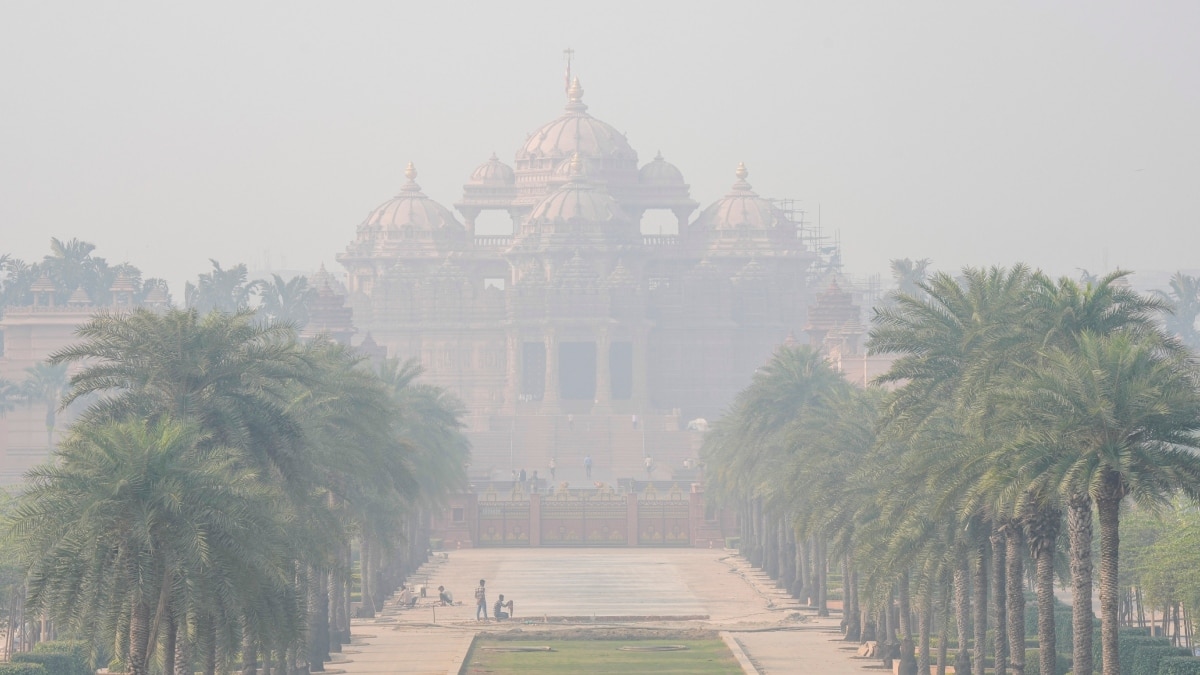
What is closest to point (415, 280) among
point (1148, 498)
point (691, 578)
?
point (691, 578)

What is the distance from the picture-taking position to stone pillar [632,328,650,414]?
5792 inches

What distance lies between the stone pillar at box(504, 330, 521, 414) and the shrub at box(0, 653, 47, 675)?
348 feet

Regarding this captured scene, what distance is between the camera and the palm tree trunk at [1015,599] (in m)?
39.5

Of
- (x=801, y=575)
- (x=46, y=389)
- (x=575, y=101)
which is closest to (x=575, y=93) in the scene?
(x=575, y=101)

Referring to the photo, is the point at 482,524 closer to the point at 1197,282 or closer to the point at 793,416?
the point at 793,416

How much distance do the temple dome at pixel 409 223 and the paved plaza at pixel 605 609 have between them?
7662 centimetres

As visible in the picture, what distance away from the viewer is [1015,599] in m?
40.2

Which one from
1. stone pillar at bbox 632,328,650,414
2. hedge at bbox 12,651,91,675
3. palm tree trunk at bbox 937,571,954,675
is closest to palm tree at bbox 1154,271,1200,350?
stone pillar at bbox 632,328,650,414

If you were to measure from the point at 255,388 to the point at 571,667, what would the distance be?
1482 cm

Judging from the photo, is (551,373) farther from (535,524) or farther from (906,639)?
(906,639)

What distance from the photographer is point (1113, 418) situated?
109 ft

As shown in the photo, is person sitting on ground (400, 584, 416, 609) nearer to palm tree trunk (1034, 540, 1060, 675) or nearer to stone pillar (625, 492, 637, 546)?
stone pillar (625, 492, 637, 546)

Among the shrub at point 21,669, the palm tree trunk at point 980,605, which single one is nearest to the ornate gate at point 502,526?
the palm tree trunk at point 980,605

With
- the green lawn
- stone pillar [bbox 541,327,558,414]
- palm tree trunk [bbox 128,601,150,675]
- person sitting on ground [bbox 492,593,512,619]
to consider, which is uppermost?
stone pillar [bbox 541,327,558,414]
